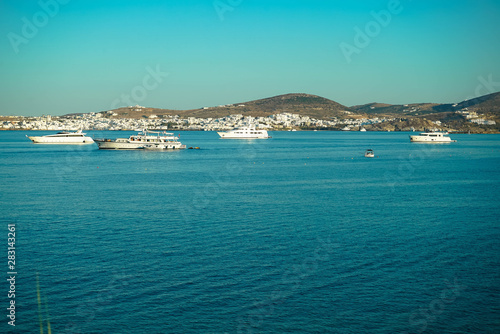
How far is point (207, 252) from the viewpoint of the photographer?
24094mm

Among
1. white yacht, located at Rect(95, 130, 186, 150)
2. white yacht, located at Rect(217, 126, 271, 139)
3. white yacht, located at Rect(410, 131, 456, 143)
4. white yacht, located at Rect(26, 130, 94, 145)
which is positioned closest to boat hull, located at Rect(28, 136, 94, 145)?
white yacht, located at Rect(26, 130, 94, 145)

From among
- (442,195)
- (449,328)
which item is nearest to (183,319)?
(449,328)

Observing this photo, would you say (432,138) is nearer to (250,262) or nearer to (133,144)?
(133,144)

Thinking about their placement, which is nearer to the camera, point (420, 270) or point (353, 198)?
point (420, 270)

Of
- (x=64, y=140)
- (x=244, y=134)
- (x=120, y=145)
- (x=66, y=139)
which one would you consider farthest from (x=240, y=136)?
(x=120, y=145)

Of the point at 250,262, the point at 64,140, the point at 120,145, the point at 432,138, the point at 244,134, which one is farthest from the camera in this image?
the point at 244,134

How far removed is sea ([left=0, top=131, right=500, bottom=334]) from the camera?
1692cm

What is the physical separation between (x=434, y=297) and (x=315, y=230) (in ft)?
35.9

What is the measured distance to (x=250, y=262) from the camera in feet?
74.0

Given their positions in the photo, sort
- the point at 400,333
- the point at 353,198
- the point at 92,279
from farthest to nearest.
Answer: the point at 353,198, the point at 92,279, the point at 400,333

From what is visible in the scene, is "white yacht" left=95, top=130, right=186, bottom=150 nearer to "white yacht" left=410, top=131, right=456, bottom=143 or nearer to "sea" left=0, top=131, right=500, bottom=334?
"sea" left=0, top=131, right=500, bottom=334

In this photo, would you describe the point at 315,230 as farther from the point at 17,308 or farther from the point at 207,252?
the point at 17,308

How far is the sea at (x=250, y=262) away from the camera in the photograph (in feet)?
55.5

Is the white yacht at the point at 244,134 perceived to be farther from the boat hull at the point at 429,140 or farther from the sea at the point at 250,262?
the sea at the point at 250,262
